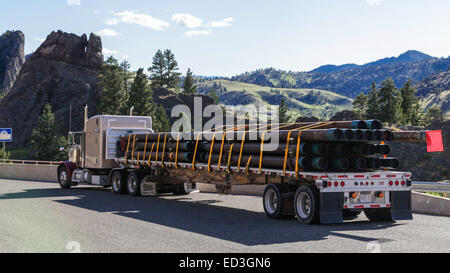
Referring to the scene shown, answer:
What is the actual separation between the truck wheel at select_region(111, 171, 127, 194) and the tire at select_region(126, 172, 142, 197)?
25cm

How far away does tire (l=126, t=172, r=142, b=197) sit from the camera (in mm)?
20578

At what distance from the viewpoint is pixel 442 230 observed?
456 inches

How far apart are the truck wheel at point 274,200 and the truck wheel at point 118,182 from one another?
9.41m

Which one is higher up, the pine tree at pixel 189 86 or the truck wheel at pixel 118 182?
the pine tree at pixel 189 86

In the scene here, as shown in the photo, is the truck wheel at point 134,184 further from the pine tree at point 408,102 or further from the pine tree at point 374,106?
the pine tree at point 408,102

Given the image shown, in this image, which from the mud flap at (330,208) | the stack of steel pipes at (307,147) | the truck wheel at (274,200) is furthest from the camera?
the truck wheel at (274,200)

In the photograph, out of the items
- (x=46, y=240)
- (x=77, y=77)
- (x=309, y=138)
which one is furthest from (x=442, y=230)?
(x=77, y=77)

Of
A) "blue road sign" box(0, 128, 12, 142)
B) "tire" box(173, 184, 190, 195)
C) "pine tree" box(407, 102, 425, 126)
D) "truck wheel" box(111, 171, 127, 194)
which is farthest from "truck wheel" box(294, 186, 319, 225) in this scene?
"pine tree" box(407, 102, 425, 126)

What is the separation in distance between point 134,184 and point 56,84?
10004 cm

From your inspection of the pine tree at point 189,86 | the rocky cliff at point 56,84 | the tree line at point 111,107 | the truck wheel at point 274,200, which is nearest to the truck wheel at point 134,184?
the truck wheel at point 274,200

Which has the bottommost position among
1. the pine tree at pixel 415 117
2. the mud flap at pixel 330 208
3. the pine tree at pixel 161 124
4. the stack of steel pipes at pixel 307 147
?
the mud flap at pixel 330 208

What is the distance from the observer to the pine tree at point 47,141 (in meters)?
99.2

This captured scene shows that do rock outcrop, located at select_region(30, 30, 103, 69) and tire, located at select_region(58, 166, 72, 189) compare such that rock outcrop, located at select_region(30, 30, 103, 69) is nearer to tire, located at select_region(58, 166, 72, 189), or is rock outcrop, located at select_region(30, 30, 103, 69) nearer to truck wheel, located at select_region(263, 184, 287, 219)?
tire, located at select_region(58, 166, 72, 189)
